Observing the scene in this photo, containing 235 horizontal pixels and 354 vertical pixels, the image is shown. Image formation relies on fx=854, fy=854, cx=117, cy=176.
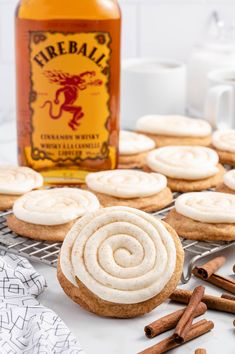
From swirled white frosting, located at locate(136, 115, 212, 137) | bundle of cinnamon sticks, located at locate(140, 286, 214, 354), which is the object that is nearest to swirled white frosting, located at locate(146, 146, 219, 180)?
swirled white frosting, located at locate(136, 115, 212, 137)

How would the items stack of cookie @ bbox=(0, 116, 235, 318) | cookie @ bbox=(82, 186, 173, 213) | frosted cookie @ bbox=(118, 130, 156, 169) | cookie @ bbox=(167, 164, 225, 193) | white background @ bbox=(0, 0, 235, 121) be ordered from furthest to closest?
white background @ bbox=(0, 0, 235, 121) → frosted cookie @ bbox=(118, 130, 156, 169) → cookie @ bbox=(167, 164, 225, 193) → cookie @ bbox=(82, 186, 173, 213) → stack of cookie @ bbox=(0, 116, 235, 318)

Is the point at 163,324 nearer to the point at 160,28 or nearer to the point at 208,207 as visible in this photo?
the point at 208,207

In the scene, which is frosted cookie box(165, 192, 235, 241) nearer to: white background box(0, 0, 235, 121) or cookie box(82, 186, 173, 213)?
cookie box(82, 186, 173, 213)

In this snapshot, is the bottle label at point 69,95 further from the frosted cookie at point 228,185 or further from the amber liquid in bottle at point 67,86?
the frosted cookie at point 228,185

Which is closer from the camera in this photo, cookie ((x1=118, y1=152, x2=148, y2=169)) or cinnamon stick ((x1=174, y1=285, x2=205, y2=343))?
cinnamon stick ((x1=174, y1=285, x2=205, y2=343))

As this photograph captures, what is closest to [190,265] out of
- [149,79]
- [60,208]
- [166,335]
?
[166,335]

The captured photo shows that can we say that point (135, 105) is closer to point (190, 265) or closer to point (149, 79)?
point (149, 79)
